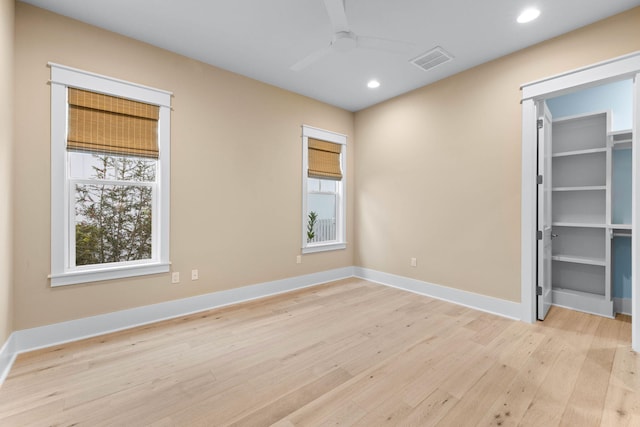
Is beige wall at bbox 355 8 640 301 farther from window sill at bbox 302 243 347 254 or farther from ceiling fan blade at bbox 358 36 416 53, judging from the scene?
ceiling fan blade at bbox 358 36 416 53

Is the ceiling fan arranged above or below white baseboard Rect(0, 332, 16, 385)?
above

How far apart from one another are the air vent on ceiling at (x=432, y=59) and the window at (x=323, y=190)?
1698 millimetres

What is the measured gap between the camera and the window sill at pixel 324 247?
4.29 metres

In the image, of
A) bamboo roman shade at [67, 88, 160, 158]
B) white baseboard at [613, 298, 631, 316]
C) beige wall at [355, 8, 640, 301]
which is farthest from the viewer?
white baseboard at [613, 298, 631, 316]

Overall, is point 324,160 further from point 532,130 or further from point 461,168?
point 532,130

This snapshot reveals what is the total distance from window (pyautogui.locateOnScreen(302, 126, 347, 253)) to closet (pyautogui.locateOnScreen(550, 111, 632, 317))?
285 cm

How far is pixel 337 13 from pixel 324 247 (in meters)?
3.16

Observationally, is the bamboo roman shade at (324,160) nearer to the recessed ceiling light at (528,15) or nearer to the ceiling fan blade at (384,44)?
the ceiling fan blade at (384,44)

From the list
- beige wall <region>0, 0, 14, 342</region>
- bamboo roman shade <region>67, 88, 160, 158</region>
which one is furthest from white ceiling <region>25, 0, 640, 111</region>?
bamboo roman shade <region>67, 88, 160, 158</region>

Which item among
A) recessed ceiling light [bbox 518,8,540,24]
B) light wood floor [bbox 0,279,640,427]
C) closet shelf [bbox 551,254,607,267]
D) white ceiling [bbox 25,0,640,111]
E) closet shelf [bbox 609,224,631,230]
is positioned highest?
white ceiling [bbox 25,0,640,111]

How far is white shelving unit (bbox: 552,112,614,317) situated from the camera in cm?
318

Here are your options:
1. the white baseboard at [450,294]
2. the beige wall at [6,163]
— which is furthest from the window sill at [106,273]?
the white baseboard at [450,294]

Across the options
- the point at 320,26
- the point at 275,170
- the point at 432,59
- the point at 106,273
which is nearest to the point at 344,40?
the point at 320,26

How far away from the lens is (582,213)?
3.45 m
